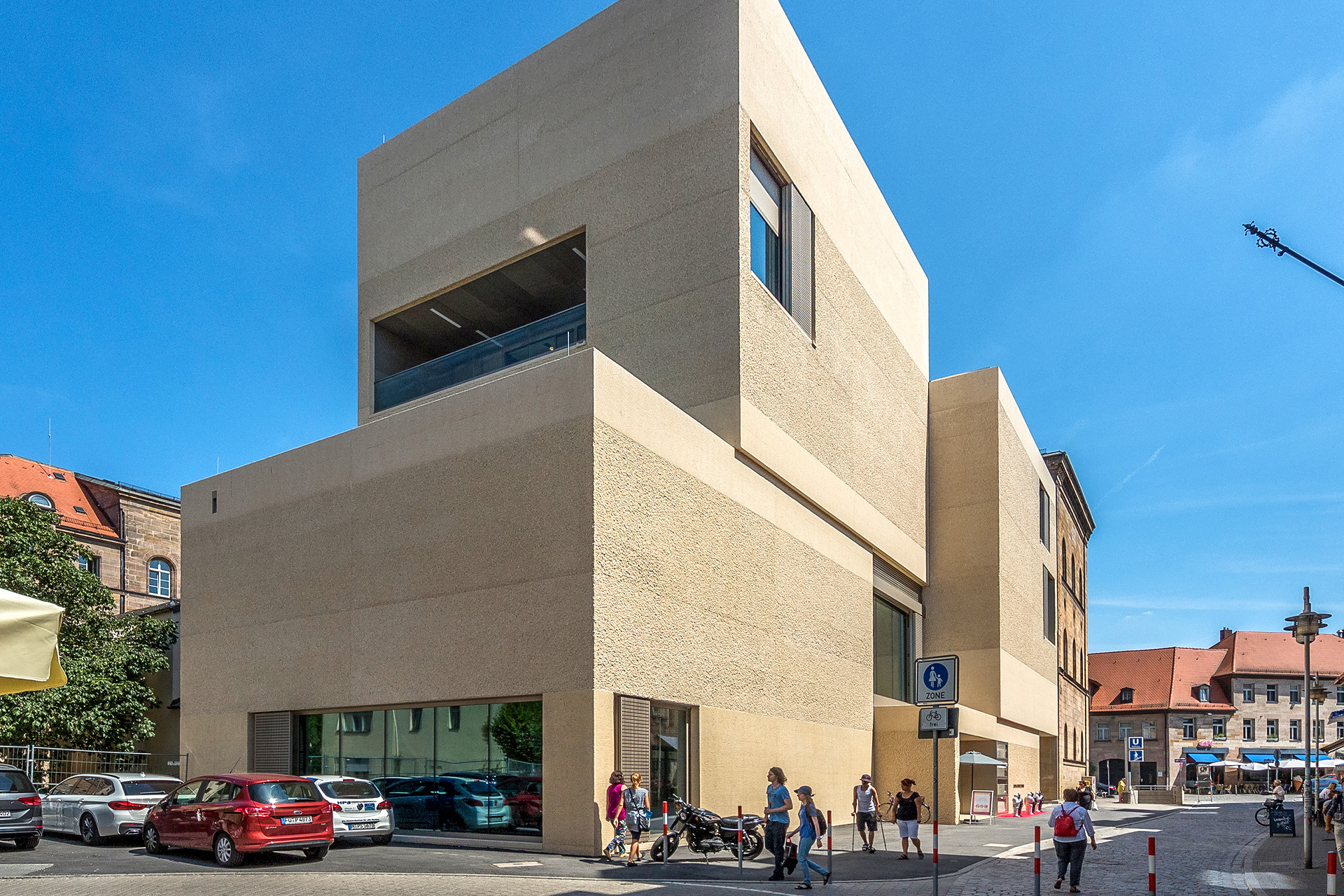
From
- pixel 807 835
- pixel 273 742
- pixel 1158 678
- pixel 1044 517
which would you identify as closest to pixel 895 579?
pixel 1044 517

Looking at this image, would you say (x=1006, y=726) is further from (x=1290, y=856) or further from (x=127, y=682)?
(x=127, y=682)

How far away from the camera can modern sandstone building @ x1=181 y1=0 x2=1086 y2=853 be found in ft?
68.2

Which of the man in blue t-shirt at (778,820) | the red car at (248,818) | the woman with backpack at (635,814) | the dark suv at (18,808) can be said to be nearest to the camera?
the man in blue t-shirt at (778,820)

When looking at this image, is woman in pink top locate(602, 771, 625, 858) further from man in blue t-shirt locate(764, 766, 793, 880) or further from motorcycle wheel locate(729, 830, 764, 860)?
man in blue t-shirt locate(764, 766, 793, 880)

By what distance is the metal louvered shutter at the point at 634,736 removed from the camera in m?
19.9

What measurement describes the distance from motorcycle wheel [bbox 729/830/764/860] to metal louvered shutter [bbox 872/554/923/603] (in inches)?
580

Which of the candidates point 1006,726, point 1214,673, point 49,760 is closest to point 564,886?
point 49,760

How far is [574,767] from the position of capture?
1950 cm

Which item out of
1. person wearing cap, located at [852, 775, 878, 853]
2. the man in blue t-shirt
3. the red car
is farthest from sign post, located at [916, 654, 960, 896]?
the red car

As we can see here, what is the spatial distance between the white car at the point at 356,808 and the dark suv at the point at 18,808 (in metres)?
4.44

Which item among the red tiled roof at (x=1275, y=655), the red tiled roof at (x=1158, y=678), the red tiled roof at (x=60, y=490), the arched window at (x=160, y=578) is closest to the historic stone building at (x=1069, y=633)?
the red tiled roof at (x=1158, y=678)

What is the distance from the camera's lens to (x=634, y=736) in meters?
20.2

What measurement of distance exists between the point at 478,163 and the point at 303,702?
48.0 ft

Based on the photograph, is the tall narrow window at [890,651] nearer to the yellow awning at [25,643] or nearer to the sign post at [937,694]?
the sign post at [937,694]
